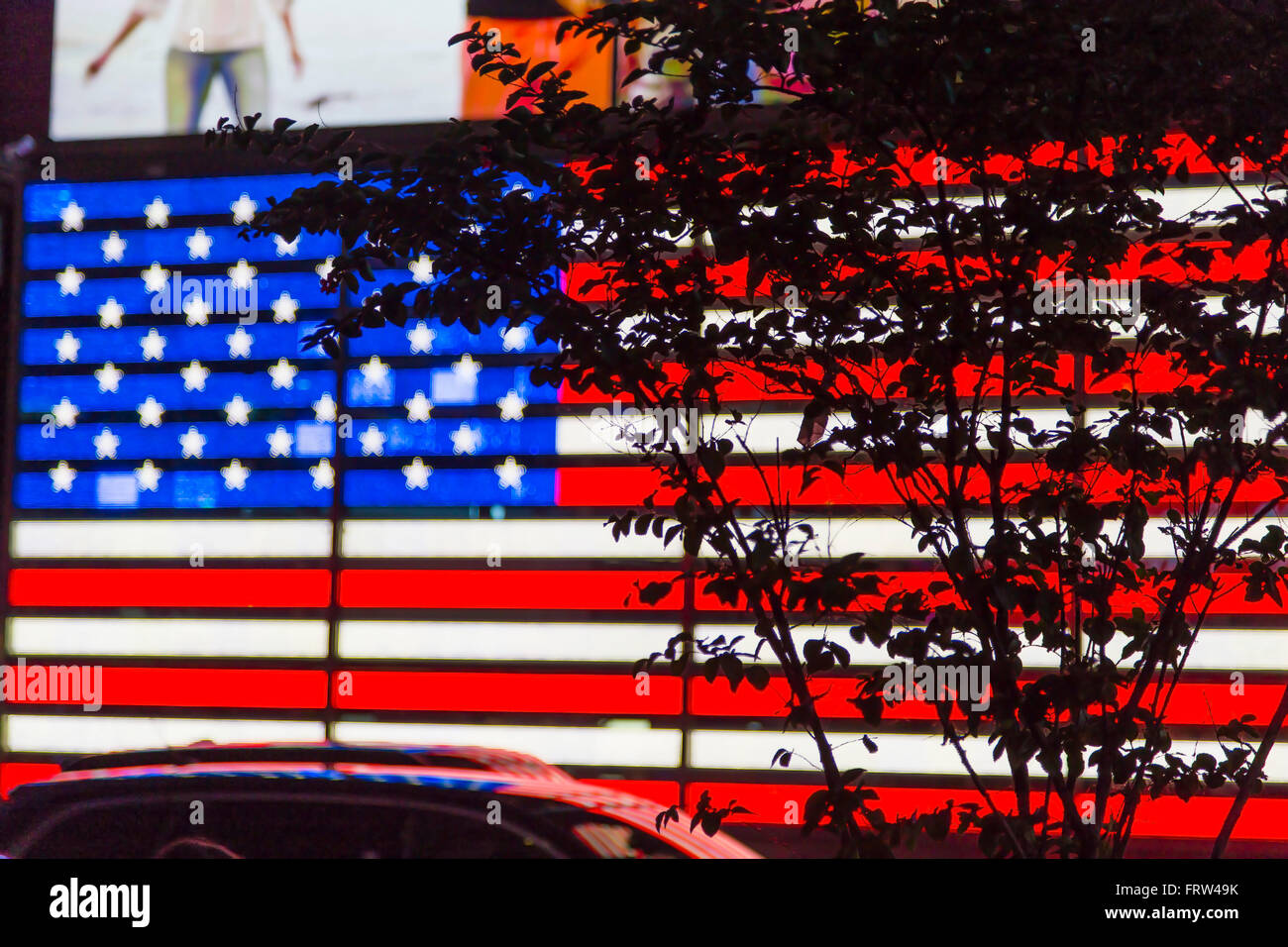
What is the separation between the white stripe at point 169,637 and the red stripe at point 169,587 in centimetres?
10

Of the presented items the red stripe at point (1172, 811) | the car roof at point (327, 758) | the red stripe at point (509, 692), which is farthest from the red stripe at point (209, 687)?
the car roof at point (327, 758)

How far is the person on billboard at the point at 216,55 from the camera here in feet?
23.0

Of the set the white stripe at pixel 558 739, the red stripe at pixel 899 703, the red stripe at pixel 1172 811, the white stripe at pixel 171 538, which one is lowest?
the red stripe at pixel 1172 811

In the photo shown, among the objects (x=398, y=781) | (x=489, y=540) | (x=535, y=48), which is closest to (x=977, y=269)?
(x=398, y=781)

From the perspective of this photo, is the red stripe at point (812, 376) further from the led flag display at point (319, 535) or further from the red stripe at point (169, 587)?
the red stripe at point (169, 587)

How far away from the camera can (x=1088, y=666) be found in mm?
2885

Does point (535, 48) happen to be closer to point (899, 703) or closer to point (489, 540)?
point (489, 540)

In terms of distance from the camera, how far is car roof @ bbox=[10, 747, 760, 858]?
342 cm

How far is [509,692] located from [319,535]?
142cm

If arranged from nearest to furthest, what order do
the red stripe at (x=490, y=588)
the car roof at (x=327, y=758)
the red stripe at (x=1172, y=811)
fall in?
the car roof at (x=327, y=758), the red stripe at (x=1172, y=811), the red stripe at (x=490, y=588)

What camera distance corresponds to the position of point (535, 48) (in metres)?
6.64
